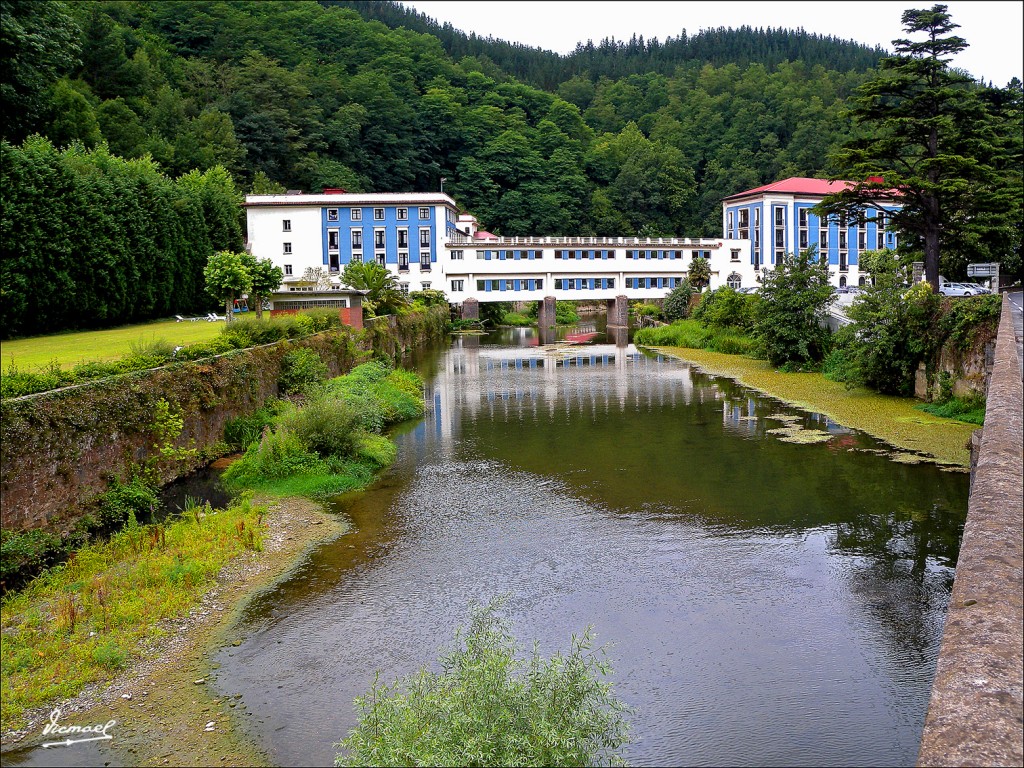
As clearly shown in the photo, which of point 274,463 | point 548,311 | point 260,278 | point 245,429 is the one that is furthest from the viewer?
point 548,311

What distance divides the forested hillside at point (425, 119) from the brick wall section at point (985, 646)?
60653 millimetres

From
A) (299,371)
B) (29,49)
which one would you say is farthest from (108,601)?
(29,49)

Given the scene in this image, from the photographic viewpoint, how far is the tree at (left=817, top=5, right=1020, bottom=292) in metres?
27.7

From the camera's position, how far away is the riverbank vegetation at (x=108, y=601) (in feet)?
29.8

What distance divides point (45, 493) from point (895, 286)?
2360 cm

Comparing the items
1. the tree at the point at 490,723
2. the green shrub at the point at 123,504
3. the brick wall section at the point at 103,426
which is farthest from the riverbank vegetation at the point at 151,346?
the tree at the point at 490,723

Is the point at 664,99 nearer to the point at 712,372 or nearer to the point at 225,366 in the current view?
the point at 712,372

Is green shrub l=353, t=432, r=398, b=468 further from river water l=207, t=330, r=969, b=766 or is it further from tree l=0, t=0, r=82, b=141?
tree l=0, t=0, r=82, b=141

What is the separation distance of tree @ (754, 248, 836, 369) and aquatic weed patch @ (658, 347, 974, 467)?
1163mm

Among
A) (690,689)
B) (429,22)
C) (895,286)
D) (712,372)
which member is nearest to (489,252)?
(712,372)

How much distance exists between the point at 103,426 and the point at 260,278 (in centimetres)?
1715

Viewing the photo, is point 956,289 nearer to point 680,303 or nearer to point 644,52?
point 680,303

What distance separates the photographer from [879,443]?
794 inches

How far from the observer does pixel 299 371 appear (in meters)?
25.2
